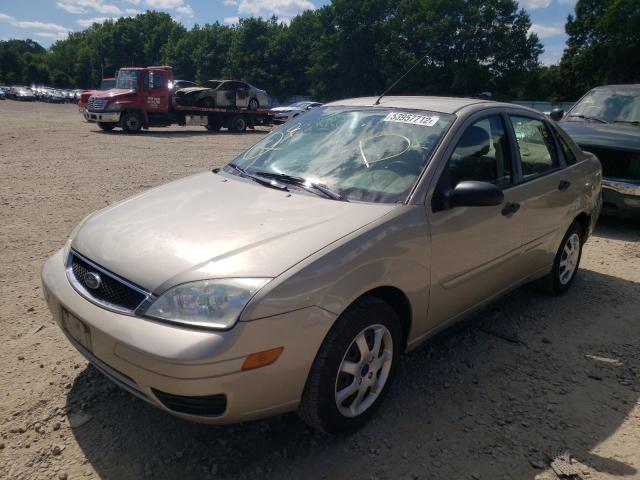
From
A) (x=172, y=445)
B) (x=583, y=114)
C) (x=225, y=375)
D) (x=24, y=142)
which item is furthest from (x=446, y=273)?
(x=24, y=142)

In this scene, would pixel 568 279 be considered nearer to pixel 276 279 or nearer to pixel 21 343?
pixel 276 279

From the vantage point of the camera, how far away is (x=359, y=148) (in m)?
3.11

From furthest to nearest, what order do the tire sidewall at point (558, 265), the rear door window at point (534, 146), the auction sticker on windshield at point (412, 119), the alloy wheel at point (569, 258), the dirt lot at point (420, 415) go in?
the alloy wheel at point (569, 258)
the tire sidewall at point (558, 265)
the rear door window at point (534, 146)
the auction sticker on windshield at point (412, 119)
the dirt lot at point (420, 415)

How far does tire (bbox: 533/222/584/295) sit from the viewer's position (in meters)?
4.30

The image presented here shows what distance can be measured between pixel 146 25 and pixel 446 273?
339 feet

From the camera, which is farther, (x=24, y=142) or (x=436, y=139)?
(x=24, y=142)

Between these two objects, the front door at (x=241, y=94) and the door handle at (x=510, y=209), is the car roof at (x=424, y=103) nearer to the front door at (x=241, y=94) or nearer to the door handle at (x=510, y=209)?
the door handle at (x=510, y=209)

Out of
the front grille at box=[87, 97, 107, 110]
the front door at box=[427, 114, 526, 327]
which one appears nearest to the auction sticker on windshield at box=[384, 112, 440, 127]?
the front door at box=[427, 114, 526, 327]

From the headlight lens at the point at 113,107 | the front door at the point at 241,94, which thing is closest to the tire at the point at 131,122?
the headlight lens at the point at 113,107

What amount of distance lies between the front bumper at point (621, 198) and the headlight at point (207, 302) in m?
5.86

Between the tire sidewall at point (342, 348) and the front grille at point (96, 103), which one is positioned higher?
the front grille at point (96, 103)

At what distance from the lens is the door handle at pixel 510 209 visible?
3.29 m

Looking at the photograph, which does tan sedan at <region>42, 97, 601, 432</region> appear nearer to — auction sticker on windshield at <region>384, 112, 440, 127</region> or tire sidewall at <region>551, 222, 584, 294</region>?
auction sticker on windshield at <region>384, 112, 440, 127</region>

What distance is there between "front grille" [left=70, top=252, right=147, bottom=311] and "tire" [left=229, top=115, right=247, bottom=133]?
21450 mm
